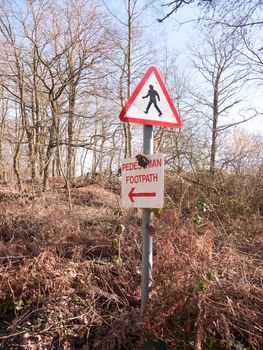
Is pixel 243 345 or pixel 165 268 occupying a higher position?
pixel 165 268

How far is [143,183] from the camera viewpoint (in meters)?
2.82

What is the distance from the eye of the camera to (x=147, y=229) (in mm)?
2879

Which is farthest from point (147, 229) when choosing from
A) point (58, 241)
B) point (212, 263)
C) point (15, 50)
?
point (15, 50)

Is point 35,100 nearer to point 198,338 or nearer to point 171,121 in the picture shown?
point 171,121

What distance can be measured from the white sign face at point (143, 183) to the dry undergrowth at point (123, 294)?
2.98 feet

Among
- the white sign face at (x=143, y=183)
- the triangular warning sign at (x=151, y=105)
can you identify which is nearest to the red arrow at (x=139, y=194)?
the white sign face at (x=143, y=183)

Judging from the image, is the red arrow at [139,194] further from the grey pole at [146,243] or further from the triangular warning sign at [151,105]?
the triangular warning sign at [151,105]

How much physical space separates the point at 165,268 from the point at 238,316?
1.02 metres

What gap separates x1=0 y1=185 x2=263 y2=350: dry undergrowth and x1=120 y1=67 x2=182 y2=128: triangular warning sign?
1.54m

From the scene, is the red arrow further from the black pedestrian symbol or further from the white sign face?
the black pedestrian symbol

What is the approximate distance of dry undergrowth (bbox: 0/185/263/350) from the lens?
260cm

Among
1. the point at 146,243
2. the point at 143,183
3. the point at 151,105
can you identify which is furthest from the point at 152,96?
the point at 146,243

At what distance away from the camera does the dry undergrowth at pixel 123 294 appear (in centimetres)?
260

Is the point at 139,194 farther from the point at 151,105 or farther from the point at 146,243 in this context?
the point at 151,105
